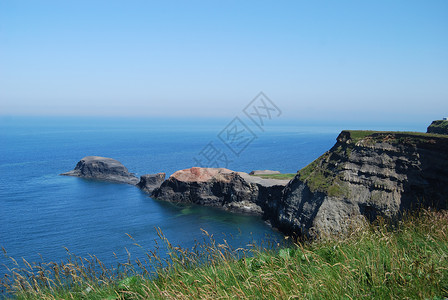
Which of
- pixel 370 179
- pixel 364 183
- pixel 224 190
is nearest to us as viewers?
pixel 370 179

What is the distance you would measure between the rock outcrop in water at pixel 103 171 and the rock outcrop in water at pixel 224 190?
66.4 ft

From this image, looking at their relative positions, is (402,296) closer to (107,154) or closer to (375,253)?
(375,253)

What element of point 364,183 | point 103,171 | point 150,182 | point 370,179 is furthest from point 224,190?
point 103,171

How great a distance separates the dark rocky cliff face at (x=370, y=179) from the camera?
3406 centimetres

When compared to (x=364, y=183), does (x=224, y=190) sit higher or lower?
lower

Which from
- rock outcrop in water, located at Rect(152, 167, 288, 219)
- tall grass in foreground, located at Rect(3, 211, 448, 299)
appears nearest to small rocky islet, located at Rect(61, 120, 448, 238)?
rock outcrop in water, located at Rect(152, 167, 288, 219)

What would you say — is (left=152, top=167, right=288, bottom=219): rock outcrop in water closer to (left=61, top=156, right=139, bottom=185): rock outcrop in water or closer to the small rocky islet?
the small rocky islet

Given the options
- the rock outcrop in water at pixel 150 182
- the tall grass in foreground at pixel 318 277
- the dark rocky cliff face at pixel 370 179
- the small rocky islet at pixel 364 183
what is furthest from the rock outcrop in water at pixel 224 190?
the tall grass in foreground at pixel 318 277

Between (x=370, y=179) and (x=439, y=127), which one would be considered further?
(x=439, y=127)

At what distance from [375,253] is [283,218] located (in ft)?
127

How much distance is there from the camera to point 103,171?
273 feet

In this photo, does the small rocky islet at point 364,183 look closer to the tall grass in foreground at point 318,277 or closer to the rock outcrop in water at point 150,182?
the tall grass in foreground at point 318,277

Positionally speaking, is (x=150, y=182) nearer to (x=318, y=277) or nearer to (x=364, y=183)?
(x=364, y=183)

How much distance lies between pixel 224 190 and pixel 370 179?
26.4 metres
